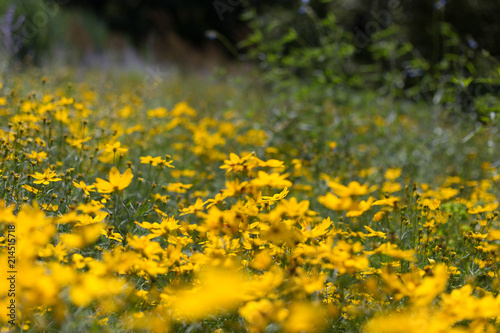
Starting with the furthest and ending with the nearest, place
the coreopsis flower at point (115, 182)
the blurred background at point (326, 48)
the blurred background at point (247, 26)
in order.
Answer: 1. the blurred background at point (247, 26)
2. the blurred background at point (326, 48)
3. the coreopsis flower at point (115, 182)

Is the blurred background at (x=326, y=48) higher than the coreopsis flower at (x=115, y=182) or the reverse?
the reverse

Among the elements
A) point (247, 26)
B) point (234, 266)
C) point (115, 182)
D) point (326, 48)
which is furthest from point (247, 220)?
point (247, 26)

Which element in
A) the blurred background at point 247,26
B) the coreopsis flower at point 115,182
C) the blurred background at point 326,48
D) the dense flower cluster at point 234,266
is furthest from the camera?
the blurred background at point 247,26

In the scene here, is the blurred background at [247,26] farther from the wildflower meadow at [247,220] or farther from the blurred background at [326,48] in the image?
the wildflower meadow at [247,220]

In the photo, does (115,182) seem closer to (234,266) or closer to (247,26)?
(234,266)

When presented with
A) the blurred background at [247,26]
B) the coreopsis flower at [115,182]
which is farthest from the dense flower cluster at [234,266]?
the blurred background at [247,26]

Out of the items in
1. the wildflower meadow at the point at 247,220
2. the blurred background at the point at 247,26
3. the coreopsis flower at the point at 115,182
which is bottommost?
the blurred background at the point at 247,26

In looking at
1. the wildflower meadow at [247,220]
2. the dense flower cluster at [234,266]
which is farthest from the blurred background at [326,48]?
the dense flower cluster at [234,266]

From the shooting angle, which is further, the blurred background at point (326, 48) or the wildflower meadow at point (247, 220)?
the blurred background at point (326, 48)

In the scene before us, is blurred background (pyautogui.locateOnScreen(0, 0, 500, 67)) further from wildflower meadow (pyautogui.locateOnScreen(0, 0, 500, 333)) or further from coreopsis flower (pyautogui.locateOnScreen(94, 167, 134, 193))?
coreopsis flower (pyautogui.locateOnScreen(94, 167, 134, 193))

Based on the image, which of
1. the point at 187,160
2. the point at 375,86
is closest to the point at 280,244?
the point at 187,160

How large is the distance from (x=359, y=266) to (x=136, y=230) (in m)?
1.04

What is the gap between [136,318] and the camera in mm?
1157

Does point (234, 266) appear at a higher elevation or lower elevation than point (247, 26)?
higher
